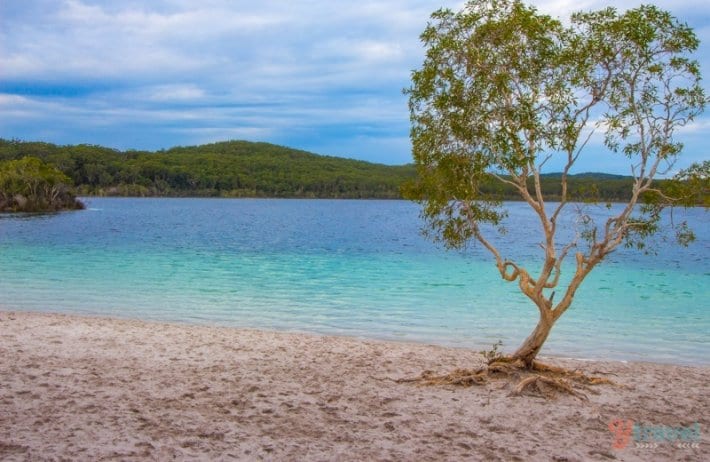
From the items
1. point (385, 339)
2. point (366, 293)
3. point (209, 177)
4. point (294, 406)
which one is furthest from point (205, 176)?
point (294, 406)

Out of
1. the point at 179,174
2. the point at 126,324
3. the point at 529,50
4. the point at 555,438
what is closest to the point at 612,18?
the point at 529,50

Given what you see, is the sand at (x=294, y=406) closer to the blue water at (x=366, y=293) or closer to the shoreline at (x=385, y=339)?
the shoreline at (x=385, y=339)

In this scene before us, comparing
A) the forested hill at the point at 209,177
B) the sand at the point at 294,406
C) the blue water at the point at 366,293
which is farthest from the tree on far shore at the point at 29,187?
the forested hill at the point at 209,177

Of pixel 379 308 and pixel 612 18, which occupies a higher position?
pixel 612 18

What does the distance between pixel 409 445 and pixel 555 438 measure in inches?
65.6

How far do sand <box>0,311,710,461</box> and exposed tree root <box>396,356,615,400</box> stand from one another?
9.2 inches

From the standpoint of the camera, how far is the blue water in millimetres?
15539

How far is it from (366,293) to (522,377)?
502 inches

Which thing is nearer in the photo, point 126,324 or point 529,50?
point 529,50

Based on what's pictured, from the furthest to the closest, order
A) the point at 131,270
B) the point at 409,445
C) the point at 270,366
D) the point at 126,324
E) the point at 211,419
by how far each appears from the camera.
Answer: the point at 131,270, the point at 126,324, the point at 270,366, the point at 211,419, the point at 409,445

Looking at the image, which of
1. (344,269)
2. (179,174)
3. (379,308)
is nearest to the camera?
(379,308)

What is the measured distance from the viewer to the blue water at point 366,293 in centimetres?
1554

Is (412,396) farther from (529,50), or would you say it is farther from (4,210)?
(4,210)

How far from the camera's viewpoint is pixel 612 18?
872 cm
